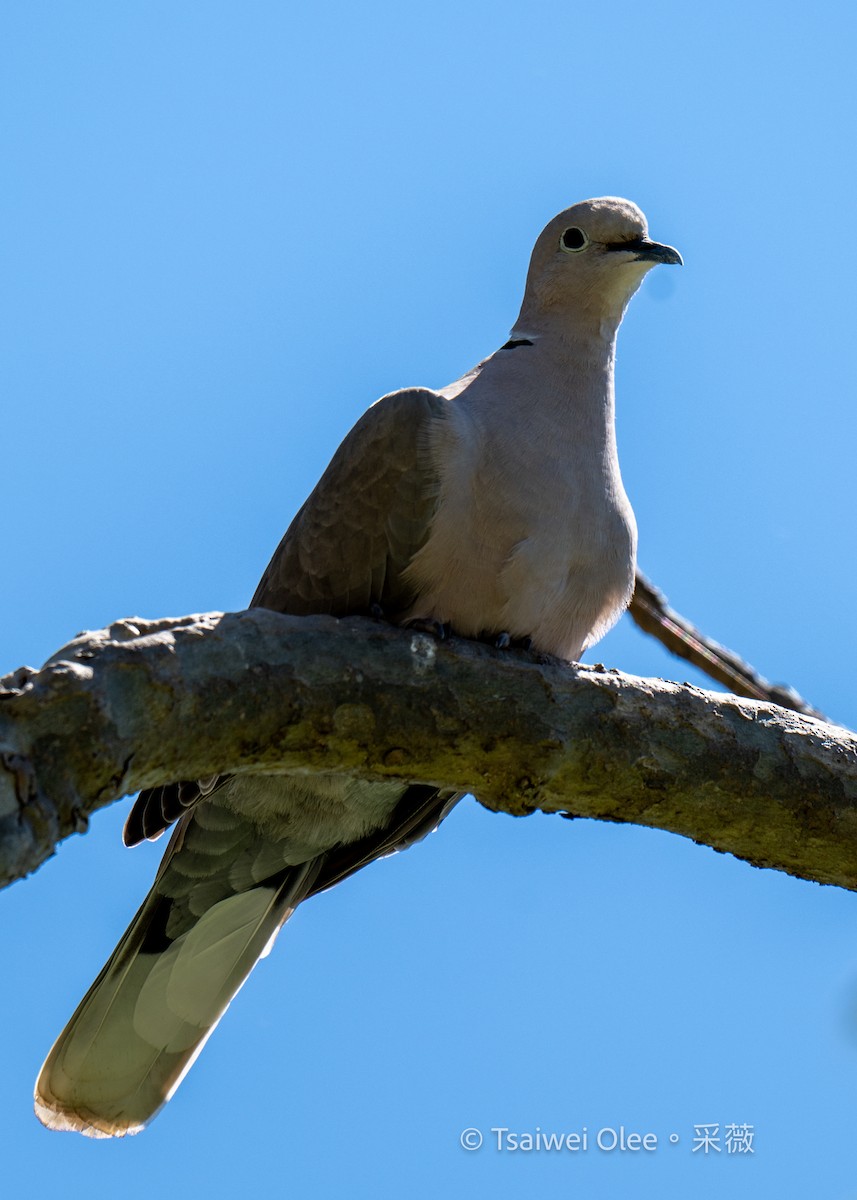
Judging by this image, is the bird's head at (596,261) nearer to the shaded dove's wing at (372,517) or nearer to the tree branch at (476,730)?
the shaded dove's wing at (372,517)

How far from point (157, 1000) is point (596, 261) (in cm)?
299

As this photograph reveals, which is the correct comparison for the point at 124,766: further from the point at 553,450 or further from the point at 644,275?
the point at 644,275

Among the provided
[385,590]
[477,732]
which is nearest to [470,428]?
[385,590]

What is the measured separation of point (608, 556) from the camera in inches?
169

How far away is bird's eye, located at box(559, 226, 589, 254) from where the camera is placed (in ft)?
16.9

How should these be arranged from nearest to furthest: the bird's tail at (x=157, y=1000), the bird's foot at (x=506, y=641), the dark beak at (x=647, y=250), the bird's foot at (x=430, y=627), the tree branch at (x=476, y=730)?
the tree branch at (x=476, y=730) < the bird's foot at (x=430, y=627) < the bird's foot at (x=506, y=641) < the bird's tail at (x=157, y=1000) < the dark beak at (x=647, y=250)

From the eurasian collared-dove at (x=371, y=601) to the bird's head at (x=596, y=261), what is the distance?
29 cm

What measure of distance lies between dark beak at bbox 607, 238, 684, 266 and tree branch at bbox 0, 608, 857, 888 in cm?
186

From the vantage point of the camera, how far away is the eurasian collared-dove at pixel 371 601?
408 cm

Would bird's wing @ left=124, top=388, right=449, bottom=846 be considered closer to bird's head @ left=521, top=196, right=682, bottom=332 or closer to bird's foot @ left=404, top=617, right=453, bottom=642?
bird's foot @ left=404, top=617, right=453, bottom=642

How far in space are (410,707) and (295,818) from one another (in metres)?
1.22

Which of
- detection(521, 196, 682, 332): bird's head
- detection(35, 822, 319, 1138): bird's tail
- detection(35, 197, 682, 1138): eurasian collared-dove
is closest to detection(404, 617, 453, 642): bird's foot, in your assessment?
detection(35, 197, 682, 1138): eurasian collared-dove

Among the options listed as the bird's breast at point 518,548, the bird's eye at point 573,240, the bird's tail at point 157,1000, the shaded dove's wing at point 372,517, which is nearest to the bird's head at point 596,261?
the bird's eye at point 573,240

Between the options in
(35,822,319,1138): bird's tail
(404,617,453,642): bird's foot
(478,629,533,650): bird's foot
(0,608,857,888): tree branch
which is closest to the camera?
(0,608,857,888): tree branch
